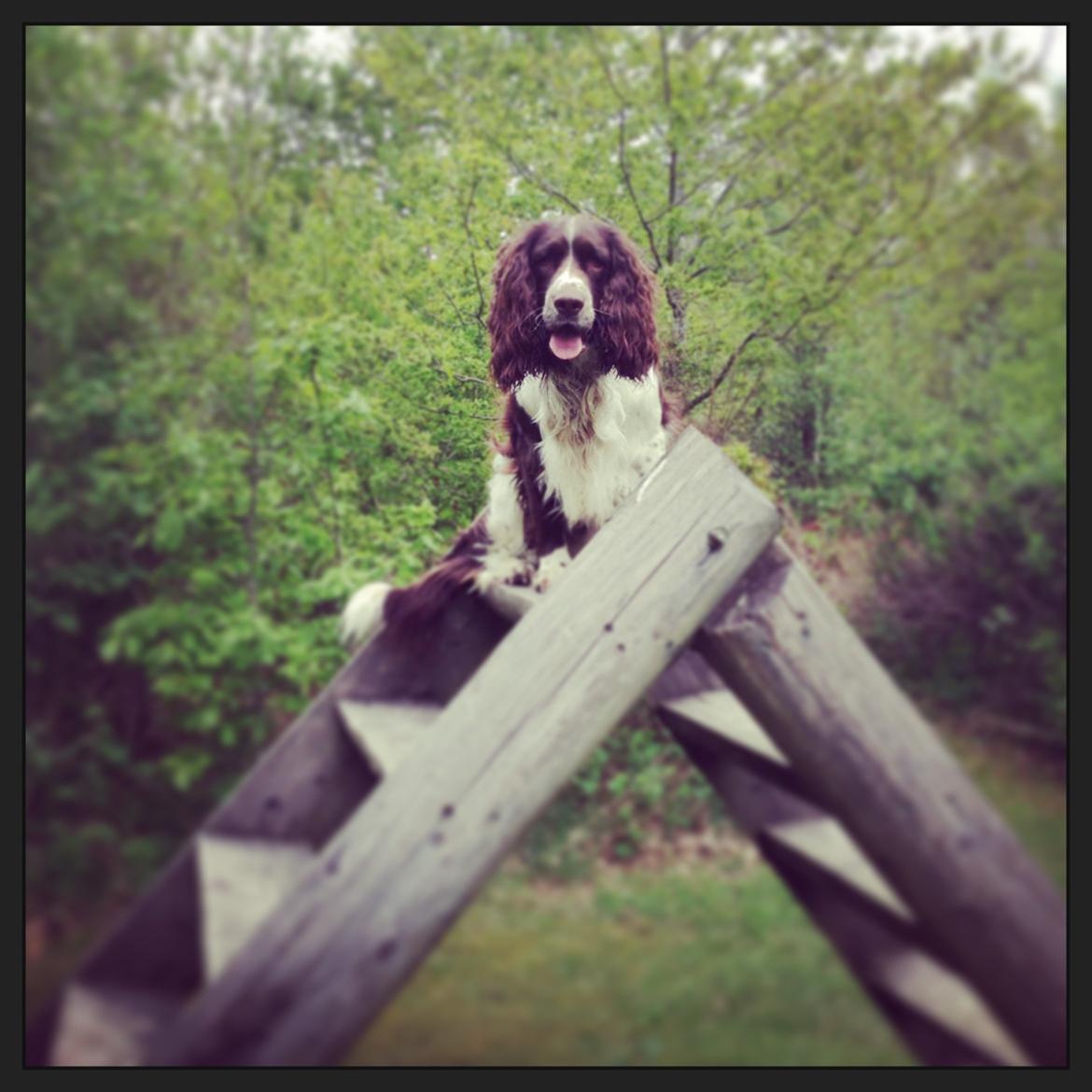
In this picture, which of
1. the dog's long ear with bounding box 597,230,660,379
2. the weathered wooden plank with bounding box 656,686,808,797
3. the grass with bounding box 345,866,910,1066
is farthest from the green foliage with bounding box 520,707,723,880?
the dog's long ear with bounding box 597,230,660,379

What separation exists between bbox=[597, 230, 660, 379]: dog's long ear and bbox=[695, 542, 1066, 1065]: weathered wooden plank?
906 mm

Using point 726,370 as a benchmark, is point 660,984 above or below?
below

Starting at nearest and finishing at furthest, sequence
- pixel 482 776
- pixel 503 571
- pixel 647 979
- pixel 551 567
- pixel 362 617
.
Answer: pixel 482 776, pixel 647 979, pixel 362 617, pixel 503 571, pixel 551 567

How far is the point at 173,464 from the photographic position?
1.89 meters

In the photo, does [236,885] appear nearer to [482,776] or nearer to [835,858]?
[482,776]

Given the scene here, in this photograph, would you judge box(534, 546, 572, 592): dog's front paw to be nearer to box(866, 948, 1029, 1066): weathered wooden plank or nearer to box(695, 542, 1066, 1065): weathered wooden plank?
box(695, 542, 1066, 1065): weathered wooden plank

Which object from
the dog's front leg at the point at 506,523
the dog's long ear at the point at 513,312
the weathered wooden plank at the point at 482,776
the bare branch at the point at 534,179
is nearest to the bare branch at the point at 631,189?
the bare branch at the point at 534,179

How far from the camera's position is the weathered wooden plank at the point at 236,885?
145 cm

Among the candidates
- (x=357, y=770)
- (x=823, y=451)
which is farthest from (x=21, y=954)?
(x=823, y=451)

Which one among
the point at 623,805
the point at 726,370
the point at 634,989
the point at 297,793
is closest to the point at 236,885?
the point at 297,793

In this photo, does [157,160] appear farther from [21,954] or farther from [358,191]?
[21,954]

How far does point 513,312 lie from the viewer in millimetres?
2363

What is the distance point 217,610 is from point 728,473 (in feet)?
3.62

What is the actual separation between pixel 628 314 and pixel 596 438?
346mm
